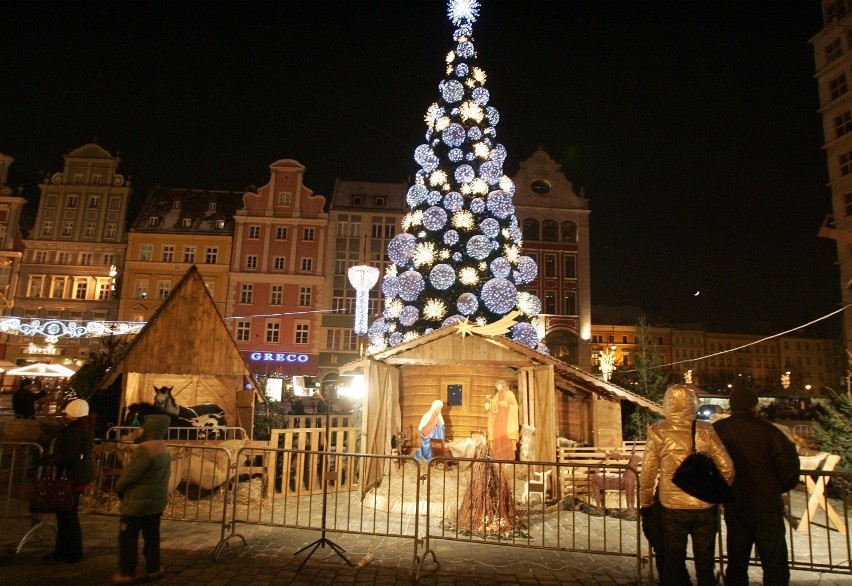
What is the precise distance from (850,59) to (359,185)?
1273 inches

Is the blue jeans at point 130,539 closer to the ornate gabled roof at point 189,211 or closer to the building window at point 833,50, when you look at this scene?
the ornate gabled roof at point 189,211

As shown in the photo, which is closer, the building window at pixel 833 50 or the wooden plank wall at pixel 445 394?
the wooden plank wall at pixel 445 394

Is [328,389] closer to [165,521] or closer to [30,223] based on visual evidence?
[165,521]

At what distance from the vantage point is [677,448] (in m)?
4.49

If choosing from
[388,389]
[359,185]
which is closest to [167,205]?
[359,185]

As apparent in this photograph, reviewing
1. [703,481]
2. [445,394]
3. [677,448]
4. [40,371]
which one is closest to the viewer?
[703,481]

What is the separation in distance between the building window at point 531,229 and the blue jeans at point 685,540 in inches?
1505

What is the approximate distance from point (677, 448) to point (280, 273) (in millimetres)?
38158

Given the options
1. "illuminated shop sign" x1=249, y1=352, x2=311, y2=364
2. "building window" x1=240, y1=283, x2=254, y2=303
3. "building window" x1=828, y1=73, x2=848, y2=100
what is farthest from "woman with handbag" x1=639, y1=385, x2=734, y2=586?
"building window" x1=240, y1=283, x2=254, y2=303

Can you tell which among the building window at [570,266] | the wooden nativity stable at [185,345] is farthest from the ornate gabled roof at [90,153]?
the wooden nativity stable at [185,345]

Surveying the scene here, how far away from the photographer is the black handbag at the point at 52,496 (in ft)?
19.1

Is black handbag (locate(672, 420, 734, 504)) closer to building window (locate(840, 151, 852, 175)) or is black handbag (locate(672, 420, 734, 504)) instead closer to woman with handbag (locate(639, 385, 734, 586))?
woman with handbag (locate(639, 385, 734, 586))

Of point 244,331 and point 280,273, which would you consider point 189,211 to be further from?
point 244,331

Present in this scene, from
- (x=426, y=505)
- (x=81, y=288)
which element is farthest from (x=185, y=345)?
(x=81, y=288)
